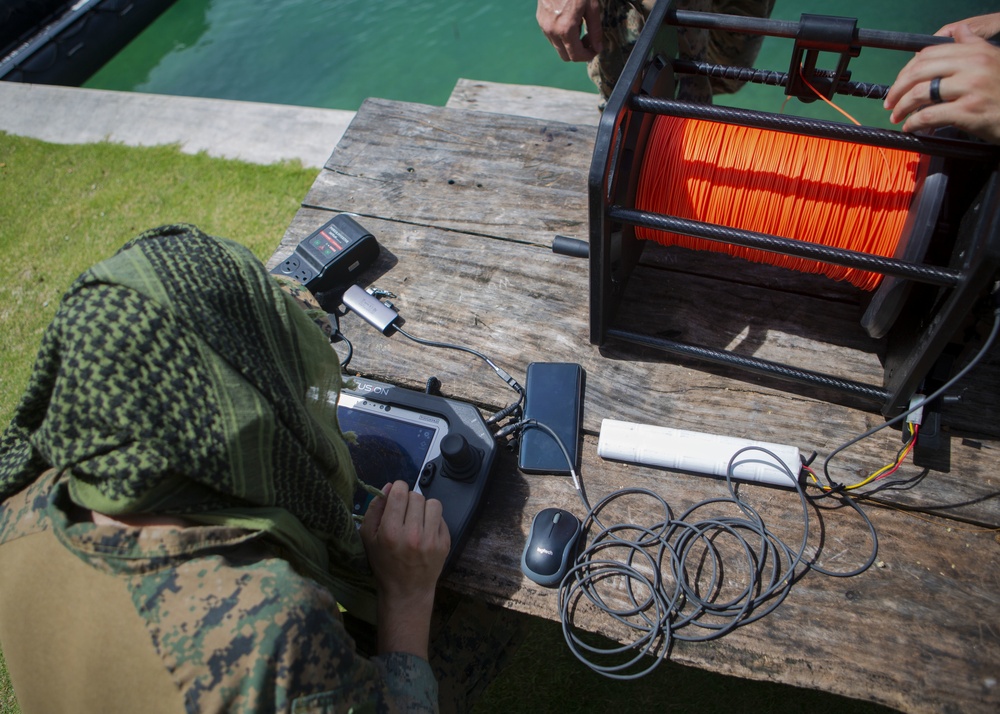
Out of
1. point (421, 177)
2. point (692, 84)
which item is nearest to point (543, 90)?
point (692, 84)

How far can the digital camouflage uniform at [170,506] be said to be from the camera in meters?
0.90

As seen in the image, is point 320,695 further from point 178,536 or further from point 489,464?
point 489,464

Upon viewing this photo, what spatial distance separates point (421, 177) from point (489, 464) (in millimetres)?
1035

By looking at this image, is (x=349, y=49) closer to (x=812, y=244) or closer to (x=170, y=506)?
(x=812, y=244)

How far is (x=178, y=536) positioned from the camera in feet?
3.18

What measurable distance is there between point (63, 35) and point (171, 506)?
24.1 ft

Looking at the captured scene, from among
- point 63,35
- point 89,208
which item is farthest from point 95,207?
point 63,35

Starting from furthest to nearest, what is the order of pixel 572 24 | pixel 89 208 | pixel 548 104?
pixel 89 208 < pixel 548 104 < pixel 572 24

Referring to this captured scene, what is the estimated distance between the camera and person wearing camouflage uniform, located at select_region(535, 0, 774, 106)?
1.97 meters

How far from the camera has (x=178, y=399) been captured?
3.00ft

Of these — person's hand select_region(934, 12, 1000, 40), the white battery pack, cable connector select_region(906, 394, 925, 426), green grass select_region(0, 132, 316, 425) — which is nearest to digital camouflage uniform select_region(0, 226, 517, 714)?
the white battery pack

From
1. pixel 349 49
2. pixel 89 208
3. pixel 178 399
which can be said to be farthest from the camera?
pixel 349 49

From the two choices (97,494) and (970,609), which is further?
(970,609)

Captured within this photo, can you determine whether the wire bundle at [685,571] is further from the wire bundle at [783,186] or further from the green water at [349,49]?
the green water at [349,49]
